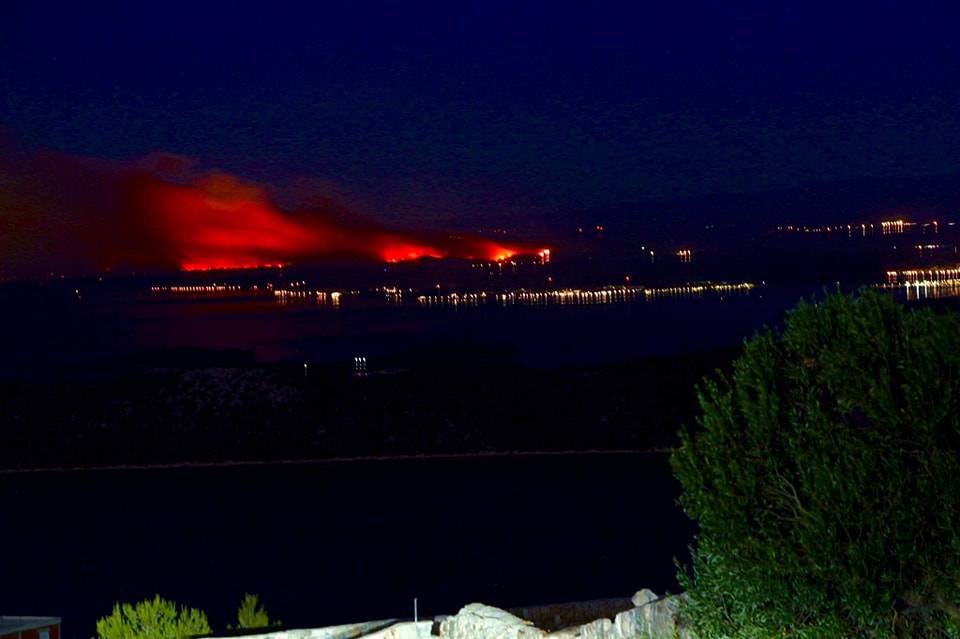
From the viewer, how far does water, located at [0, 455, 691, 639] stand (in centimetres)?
2336

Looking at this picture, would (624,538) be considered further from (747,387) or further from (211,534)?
(747,387)

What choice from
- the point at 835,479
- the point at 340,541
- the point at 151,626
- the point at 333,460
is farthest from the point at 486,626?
the point at 333,460

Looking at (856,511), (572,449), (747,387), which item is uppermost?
(747,387)

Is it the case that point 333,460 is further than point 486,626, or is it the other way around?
point 333,460

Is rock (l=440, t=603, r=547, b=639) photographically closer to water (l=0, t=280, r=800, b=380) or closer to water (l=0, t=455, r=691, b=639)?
water (l=0, t=455, r=691, b=639)

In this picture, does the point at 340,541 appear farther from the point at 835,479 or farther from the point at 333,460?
the point at 333,460

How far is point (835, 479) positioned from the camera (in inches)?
314

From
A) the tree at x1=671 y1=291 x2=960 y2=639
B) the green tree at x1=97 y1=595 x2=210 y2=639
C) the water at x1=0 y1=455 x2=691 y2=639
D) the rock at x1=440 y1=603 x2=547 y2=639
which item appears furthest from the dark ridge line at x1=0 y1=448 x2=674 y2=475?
the tree at x1=671 y1=291 x2=960 y2=639

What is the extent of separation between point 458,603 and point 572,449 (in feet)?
112

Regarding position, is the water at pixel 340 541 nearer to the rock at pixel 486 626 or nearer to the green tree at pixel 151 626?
the green tree at pixel 151 626

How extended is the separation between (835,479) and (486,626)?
4099 millimetres

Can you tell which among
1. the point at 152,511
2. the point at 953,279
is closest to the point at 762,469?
the point at 152,511

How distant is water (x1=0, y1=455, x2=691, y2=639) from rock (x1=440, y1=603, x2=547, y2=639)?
31.4 ft

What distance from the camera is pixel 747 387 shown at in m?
8.80
